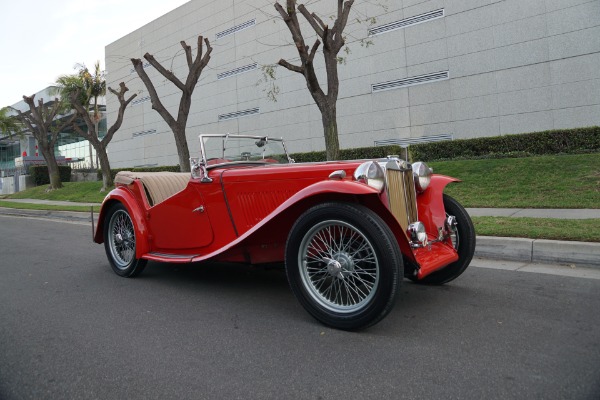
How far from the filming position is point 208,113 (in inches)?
925

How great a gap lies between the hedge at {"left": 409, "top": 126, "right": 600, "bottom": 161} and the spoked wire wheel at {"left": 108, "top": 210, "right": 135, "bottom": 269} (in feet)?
23.0

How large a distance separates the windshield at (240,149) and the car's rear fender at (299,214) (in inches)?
44.9

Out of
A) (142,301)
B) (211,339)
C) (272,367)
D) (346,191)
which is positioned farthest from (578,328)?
(142,301)

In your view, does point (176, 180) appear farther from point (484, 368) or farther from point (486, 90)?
point (486, 90)

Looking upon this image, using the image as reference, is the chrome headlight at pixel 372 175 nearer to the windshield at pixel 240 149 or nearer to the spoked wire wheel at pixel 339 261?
the spoked wire wheel at pixel 339 261

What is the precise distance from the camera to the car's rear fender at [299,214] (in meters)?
2.97

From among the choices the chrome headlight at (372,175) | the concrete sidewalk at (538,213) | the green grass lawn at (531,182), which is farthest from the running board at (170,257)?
the green grass lawn at (531,182)

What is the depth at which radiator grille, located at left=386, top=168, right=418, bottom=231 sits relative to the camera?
327 cm

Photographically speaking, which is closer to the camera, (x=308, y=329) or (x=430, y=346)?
(x=430, y=346)

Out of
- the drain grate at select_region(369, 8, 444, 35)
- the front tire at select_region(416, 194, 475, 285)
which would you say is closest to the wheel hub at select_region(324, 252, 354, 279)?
the front tire at select_region(416, 194, 475, 285)

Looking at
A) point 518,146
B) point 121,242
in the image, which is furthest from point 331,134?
point 121,242

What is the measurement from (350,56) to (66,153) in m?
40.1

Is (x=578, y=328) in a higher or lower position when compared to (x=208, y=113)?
lower

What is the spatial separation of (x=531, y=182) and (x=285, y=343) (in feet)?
27.0
